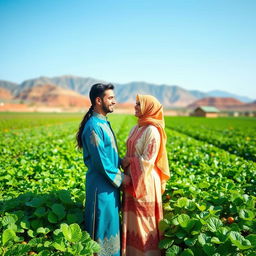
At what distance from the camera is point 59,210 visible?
2889 mm

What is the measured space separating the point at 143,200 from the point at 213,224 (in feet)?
2.43

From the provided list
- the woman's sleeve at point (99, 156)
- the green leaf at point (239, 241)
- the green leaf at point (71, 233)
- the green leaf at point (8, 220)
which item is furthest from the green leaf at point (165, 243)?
the green leaf at point (8, 220)

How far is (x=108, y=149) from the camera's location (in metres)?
2.76

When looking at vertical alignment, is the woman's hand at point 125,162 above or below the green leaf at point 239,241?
above

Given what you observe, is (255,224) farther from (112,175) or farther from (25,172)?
(25,172)

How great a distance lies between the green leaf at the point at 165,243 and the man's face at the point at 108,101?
1.48 m

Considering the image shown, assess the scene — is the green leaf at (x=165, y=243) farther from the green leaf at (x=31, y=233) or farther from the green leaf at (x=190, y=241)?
the green leaf at (x=31, y=233)

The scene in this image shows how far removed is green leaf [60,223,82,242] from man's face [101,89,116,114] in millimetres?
1232

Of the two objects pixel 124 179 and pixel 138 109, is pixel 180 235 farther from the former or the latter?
pixel 138 109

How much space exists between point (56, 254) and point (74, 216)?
56cm

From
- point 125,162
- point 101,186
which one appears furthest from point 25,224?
point 125,162

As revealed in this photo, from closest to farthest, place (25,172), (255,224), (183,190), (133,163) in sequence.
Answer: (255,224)
(133,163)
(183,190)
(25,172)

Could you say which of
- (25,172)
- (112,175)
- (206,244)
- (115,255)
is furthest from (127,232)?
(25,172)

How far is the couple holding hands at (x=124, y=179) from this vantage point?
8.84 ft
